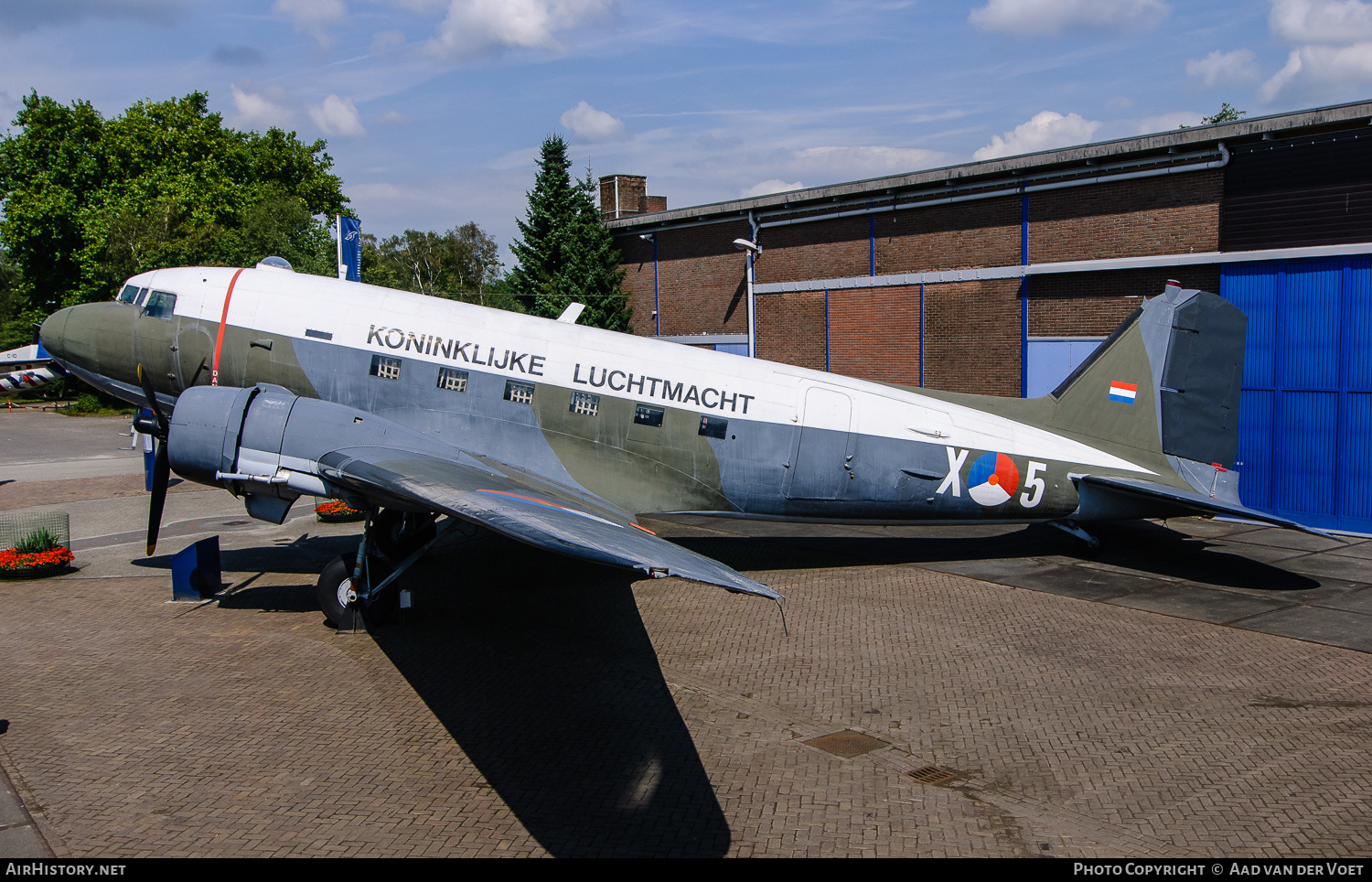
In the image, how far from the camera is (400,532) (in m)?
14.2

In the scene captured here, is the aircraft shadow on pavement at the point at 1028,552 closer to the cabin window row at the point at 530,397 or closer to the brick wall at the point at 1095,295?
the cabin window row at the point at 530,397

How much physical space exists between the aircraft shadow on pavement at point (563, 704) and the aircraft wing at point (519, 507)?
207 cm

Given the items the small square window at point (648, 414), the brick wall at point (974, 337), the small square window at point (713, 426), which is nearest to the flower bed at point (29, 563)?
the small square window at point (648, 414)

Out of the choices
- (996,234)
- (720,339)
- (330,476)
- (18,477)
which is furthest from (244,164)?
(330,476)

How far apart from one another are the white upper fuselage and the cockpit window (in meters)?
0.12

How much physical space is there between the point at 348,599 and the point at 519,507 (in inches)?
194

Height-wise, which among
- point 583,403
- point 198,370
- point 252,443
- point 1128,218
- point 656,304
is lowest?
point 252,443

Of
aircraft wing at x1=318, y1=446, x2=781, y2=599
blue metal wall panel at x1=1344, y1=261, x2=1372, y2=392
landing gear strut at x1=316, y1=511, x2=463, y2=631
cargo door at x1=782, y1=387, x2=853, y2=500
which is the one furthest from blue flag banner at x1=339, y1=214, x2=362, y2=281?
blue metal wall panel at x1=1344, y1=261, x2=1372, y2=392

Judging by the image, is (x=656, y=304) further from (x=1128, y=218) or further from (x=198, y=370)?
(x=198, y=370)

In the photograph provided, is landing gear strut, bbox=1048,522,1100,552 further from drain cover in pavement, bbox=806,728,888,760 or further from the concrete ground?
drain cover in pavement, bbox=806,728,888,760

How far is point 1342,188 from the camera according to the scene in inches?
757

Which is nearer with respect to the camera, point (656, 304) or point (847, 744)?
point (847, 744)

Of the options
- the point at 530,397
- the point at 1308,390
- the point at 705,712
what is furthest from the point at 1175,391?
the point at 530,397
